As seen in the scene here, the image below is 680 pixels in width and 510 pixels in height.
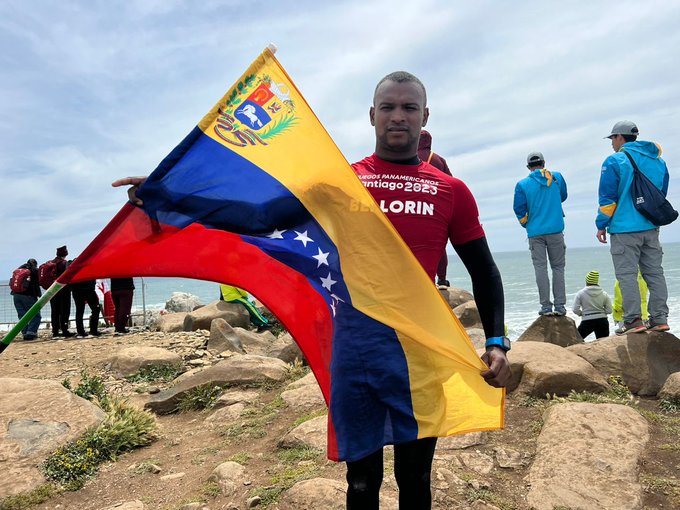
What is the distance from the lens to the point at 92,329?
14531mm

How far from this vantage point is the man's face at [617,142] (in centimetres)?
701

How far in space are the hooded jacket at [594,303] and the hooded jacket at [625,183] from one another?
12.2ft

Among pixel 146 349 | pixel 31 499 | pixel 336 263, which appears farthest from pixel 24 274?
pixel 336 263

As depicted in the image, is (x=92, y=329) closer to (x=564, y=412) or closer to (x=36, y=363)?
(x=36, y=363)

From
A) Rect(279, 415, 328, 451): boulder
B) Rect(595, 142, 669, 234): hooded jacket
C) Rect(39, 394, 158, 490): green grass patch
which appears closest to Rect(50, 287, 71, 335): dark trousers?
Rect(39, 394, 158, 490): green grass patch

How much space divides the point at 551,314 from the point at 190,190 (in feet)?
25.0

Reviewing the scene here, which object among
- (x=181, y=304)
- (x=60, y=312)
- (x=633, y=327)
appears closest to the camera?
(x=633, y=327)

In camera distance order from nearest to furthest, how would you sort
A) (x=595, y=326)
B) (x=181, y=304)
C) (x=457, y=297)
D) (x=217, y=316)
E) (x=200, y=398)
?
1. (x=200, y=398)
2. (x=595, y=326)
3. (x=457, y=297)
4. (x=217, y=316)
5. (x=181, y=304)

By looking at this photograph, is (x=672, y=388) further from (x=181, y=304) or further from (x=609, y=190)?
(x=181, y=304)

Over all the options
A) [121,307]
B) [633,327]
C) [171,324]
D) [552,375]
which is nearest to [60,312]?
[121,307]

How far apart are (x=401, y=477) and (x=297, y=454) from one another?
279 cm

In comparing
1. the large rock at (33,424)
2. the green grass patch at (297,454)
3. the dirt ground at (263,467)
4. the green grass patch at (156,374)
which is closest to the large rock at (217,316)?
the green grass patch at (156,374)

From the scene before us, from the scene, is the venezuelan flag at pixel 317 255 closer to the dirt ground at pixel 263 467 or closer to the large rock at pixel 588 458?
the dirt ground at pixel 263 467

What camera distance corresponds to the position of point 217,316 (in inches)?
540
